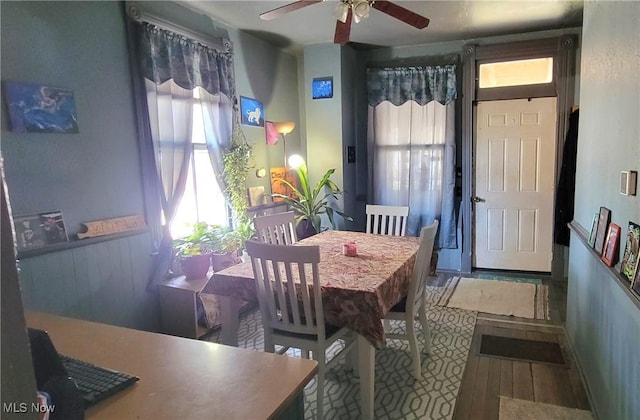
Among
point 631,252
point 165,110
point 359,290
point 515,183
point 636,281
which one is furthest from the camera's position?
point 515,183

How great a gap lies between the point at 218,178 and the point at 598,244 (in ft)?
9.10

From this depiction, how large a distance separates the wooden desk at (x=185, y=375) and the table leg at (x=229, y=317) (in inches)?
42.3

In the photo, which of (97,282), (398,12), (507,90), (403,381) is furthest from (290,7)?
(507,90)

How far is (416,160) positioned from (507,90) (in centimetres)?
120

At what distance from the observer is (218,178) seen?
11.8 feet

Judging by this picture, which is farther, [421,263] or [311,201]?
[311,201]

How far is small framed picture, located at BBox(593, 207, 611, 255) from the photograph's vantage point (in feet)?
6.43

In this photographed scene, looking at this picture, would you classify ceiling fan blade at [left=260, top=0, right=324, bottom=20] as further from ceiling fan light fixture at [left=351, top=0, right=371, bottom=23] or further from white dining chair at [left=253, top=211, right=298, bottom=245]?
white dining chair at [left=253, top=211, right=298, bottom=245]

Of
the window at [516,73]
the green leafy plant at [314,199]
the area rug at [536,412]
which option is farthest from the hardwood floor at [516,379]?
the window at [516,73]

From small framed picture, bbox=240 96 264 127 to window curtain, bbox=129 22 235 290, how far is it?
50cm

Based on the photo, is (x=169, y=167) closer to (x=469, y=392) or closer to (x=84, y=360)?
(x=84, y=360)

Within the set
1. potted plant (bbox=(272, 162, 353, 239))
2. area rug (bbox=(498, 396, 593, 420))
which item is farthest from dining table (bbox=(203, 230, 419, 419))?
potted plant (bbox=(272, 162, 353, 239))

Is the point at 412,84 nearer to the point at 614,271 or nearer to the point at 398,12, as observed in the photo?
the point at 398,12

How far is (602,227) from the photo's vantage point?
202cm
